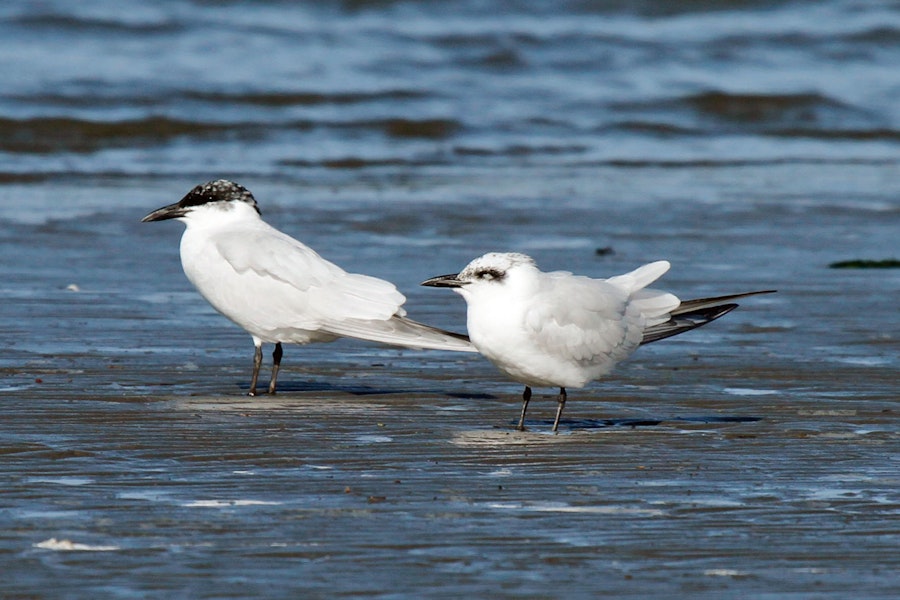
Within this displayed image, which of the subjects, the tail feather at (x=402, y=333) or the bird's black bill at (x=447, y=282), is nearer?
the bird's black bill at (x=447, y=282)

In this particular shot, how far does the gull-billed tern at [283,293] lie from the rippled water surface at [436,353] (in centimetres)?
26

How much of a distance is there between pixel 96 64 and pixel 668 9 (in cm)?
1129

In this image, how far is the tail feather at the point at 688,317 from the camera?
20.8 feet

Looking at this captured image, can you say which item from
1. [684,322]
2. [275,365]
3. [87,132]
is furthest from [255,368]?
[87,132]

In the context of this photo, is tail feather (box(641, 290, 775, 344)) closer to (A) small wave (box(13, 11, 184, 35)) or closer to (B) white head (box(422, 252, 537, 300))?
(B) white head (box(422, 252, 537, 300))

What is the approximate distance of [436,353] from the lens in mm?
7684

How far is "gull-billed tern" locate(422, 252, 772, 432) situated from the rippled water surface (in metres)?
0.27

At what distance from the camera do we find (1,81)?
748 inches

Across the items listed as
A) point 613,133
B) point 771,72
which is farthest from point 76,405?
point 771,72

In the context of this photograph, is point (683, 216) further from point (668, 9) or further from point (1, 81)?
point (668, 9)

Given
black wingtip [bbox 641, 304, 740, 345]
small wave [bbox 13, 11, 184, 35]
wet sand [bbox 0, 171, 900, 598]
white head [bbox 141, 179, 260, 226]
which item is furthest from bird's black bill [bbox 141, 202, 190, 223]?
small wave [bbox 13, 11, 184, 35]

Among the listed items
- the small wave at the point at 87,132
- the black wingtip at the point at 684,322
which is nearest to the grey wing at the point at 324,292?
the black wingtip at the point at 684,322

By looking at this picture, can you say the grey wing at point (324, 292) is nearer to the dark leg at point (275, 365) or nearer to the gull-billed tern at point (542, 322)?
the dark leg at point (275, 365)

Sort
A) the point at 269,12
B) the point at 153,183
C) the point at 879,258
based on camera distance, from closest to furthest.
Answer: the point at 879,258 → the point at 153,183 → the point at 269,12
